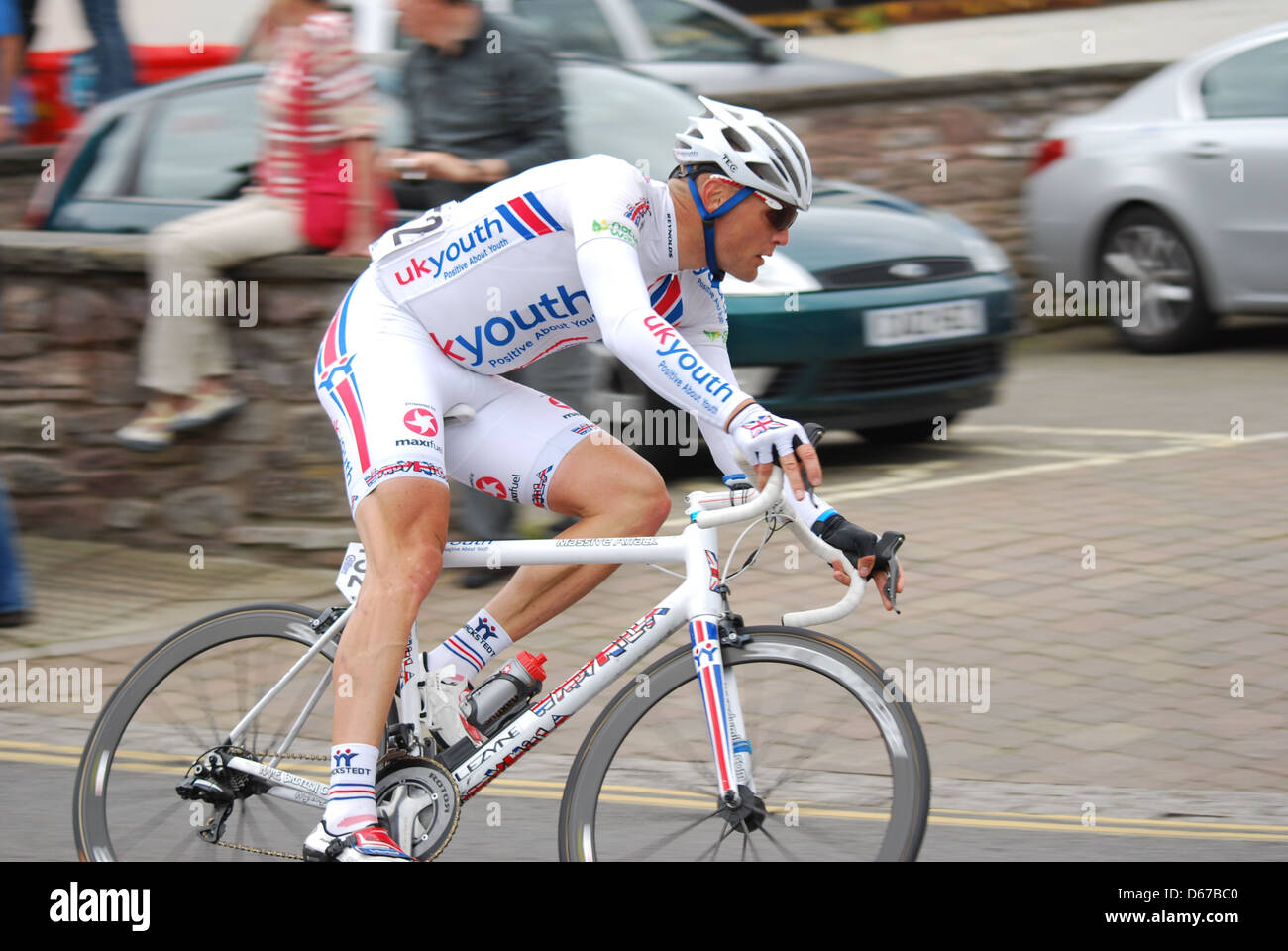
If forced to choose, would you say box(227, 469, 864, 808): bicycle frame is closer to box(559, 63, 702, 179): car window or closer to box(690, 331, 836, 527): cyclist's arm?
box(690, 331, 836, 527): cyclist's arm

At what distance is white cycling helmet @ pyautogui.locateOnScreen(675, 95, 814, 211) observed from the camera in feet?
12.8

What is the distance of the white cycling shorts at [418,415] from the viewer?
4.05m

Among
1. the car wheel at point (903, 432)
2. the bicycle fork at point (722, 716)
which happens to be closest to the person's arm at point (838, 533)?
the bicycle fork at point (722, 716)

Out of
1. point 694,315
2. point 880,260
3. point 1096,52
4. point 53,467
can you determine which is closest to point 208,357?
point 53,467

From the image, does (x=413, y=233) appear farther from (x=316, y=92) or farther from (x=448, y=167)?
(x=316, y=92)

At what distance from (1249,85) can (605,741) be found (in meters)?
8.61

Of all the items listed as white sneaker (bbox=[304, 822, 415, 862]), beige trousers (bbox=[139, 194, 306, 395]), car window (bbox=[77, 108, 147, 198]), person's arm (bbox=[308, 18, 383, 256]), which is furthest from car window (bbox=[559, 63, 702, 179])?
white sneaker (bbox=[304, 822, 415, 862])

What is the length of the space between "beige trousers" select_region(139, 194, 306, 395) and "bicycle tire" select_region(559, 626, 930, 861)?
3970 mm

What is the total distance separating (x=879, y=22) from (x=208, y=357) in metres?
11.2

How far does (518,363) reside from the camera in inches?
168

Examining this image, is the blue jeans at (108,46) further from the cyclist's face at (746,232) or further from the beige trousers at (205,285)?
the cyclist's face at (746,232)

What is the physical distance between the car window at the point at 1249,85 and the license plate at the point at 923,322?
3303 millimetres

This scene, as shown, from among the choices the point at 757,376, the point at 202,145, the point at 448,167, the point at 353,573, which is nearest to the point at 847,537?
the point at 353,573
